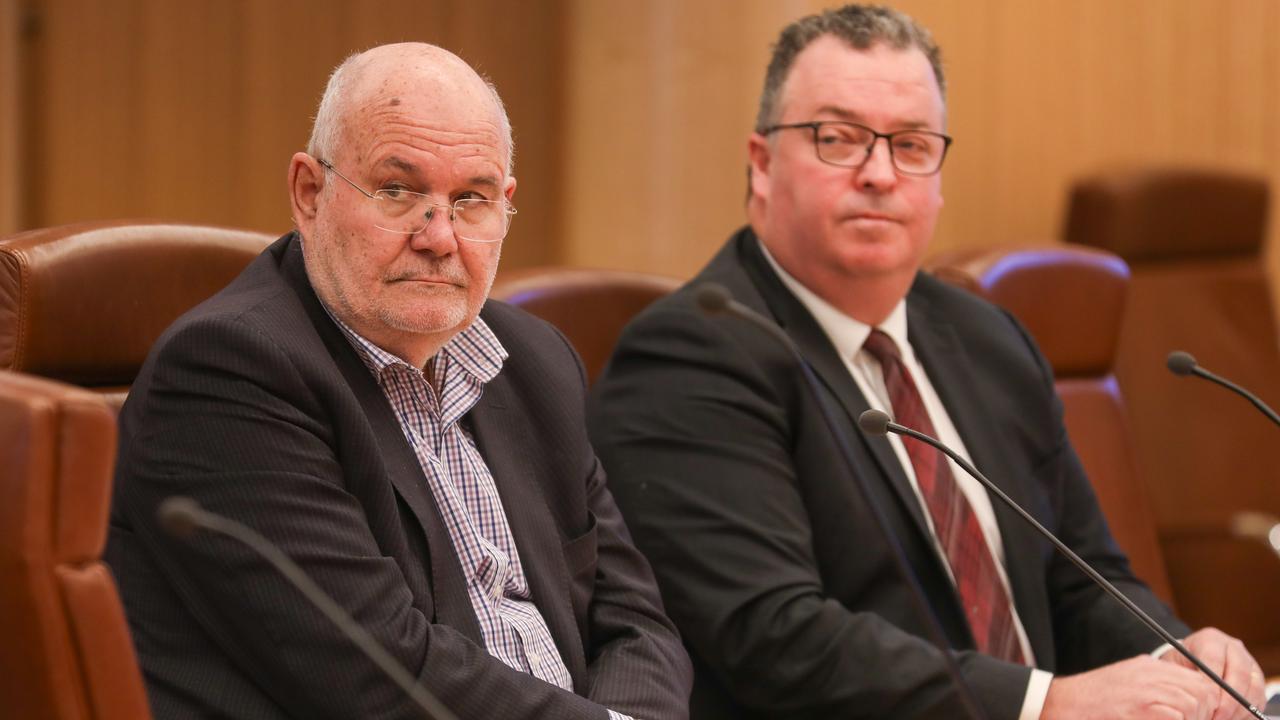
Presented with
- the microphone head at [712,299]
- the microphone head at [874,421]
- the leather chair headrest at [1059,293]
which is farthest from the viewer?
the leather chair headrest at [1059,293]

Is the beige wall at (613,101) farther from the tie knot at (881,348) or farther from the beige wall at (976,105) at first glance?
the tie knot at (881,348)

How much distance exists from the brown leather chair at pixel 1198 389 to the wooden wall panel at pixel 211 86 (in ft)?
4.77

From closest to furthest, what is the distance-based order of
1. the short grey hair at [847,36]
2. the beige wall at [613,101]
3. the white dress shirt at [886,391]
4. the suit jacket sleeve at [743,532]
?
1. the suit jacket sleeve at [743,532]
2. the white dress shirt at [886,391]
3. the short grey hair at [847,36]
4. the beige wall at [613,101]

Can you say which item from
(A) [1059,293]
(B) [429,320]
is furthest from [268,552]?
(A) [1059,293]

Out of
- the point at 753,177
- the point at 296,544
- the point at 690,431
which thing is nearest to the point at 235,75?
the point at 753,177

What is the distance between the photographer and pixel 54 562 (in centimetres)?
114

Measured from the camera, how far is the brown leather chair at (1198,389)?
3.47 m

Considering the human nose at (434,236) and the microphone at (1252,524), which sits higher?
the human nose at (434,236)

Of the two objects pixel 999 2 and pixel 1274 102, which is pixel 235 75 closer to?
pixel 999 2

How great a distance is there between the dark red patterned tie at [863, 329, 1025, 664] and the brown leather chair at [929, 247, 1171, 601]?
2.32ft

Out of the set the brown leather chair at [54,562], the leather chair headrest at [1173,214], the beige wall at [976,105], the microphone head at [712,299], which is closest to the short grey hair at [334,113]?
the microphone head at [712,299]

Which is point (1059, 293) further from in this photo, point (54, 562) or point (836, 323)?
point (54, 562)

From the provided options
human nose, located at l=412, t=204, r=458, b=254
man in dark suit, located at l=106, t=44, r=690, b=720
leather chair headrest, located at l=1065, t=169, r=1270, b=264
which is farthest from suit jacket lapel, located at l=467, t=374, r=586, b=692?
leather chair headrest, located at l=1065, t=169, r=1270, b=264

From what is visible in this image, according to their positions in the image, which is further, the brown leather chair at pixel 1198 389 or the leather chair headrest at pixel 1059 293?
the brown leather chair at pixel 1198 389
